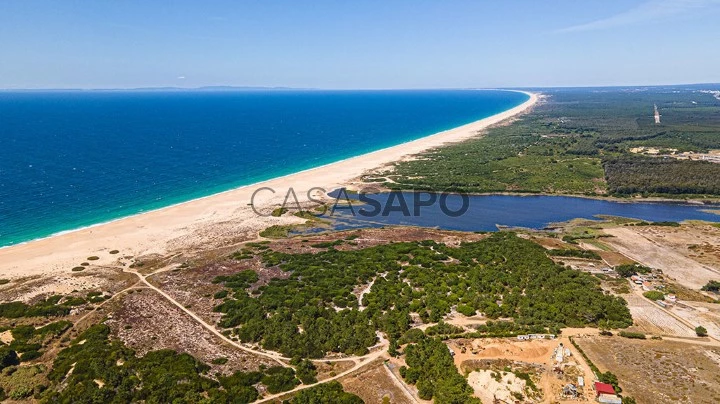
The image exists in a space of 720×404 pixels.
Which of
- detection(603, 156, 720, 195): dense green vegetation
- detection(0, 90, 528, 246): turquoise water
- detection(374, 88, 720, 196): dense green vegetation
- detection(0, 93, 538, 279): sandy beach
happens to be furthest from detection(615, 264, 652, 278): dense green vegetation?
detection(0, 90, 528, 246): turquoise water

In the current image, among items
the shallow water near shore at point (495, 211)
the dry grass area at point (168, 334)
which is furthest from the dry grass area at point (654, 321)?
the dry grass area at point (168, 334)

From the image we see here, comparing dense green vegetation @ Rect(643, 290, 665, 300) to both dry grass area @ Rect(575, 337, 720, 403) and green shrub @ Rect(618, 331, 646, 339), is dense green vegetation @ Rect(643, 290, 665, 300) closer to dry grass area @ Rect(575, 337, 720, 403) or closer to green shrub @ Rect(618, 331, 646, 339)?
dry grass area @ Rect(575, 337, 720, 403)

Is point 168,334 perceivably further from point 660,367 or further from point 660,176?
point 660,176

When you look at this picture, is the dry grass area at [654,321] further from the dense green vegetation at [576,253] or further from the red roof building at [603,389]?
the dense green vegetation at [576,253]

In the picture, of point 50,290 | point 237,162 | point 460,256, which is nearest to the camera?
point 50,290

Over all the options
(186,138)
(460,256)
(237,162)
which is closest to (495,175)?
(460,256)

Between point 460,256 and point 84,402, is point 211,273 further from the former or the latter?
point 460,256

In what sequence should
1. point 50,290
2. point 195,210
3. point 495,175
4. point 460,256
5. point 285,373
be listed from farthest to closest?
point 495,175, point 195,210, point 460,256, point 50,290, point 285,373
